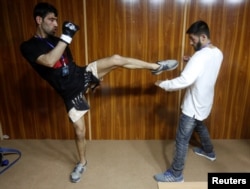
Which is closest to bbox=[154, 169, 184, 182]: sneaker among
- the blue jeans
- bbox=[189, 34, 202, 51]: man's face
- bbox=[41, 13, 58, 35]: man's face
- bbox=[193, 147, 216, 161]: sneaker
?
the blue jeans

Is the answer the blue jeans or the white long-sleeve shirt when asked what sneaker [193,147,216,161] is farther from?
the white long-sleeve shirt

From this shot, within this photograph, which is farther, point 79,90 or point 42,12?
point 79,90

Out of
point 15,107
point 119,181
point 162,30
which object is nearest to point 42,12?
point 162,30

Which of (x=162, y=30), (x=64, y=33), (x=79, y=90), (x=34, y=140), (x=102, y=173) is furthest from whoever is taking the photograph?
(x=34, y=140)

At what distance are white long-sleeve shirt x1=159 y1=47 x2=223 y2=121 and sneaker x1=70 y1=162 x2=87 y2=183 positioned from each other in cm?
112

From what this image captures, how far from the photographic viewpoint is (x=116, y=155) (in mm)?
2686

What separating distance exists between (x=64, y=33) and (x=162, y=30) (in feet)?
3.78

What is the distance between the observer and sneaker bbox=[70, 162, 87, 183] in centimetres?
226

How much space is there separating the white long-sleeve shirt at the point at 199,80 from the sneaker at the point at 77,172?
112 cm

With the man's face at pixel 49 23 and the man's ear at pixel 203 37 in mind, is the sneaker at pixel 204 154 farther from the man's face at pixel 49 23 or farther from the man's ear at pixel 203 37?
the man's face at pixel 49 23

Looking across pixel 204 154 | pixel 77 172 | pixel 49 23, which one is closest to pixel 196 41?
pixel 49 23

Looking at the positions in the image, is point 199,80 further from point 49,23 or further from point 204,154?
point 49,23

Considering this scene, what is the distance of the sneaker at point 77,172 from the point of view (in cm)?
226

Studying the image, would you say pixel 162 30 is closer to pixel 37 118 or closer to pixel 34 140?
pixel 37 118
